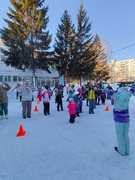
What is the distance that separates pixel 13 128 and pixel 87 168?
168 inches

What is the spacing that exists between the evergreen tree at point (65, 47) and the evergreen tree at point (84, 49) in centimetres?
159

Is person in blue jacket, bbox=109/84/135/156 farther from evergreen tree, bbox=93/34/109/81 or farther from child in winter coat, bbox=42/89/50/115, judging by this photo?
evergreen tree, bbox=93/34/109/81

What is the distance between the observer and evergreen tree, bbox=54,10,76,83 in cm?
3438

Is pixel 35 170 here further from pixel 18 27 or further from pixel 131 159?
pixel 18 27

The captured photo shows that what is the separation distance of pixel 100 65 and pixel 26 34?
63.7 ft

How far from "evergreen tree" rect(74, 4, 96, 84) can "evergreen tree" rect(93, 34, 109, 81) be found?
502 cm

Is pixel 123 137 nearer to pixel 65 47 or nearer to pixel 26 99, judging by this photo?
pixel 26 99

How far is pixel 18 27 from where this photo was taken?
2891 cm

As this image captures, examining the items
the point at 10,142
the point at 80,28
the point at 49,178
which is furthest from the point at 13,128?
the point at 80,28

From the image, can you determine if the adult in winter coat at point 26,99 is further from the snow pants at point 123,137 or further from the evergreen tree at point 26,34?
the evergreen tree at point 26,34

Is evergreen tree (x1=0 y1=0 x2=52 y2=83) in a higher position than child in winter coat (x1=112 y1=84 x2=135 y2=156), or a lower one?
higher

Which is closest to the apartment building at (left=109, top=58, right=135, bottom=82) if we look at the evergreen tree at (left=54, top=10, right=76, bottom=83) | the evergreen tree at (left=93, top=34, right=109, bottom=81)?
the evergreen tree at (left=93, top=34, right=109, bottom=81)

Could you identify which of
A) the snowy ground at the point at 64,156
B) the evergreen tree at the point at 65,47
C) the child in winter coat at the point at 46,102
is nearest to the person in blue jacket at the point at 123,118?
the snowy ground at the point at 64,156

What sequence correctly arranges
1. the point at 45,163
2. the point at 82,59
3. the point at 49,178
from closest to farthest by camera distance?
the point at 49,178 < the point at 45,163 < the point at 82,59
